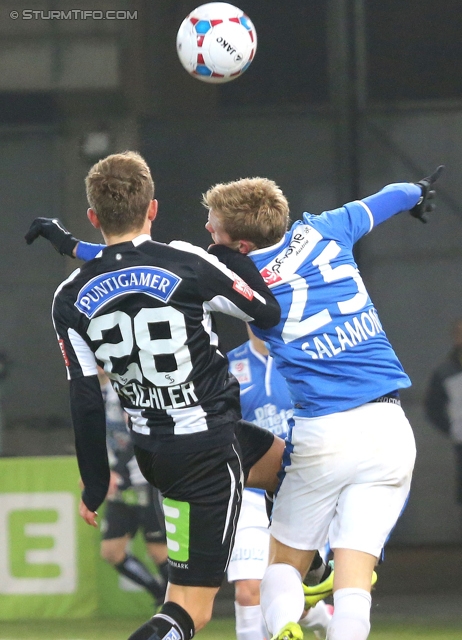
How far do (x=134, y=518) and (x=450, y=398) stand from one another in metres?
1.88

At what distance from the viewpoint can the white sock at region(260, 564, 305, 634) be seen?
132 inches

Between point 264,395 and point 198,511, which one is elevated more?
point 264,395

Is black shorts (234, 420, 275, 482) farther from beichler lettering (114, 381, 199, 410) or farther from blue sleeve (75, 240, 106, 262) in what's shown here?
blue sleeve (75, 240, 106, 262)

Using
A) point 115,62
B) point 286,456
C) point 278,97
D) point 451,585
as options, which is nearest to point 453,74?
point 278,97

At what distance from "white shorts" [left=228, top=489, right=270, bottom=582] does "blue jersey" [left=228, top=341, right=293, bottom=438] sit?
32 centimetres

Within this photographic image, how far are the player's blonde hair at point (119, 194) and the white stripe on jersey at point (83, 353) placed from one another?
0.34 meters

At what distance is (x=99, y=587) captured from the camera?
5.94 metres

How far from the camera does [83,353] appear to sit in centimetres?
332

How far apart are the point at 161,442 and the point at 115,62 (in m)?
3.48

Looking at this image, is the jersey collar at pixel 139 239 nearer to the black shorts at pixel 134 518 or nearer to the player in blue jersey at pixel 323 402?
the player in blue jersey at pixel 323 402

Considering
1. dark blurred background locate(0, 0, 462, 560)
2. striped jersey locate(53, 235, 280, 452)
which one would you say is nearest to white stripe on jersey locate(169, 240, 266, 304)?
striped jersey locate(53, 235, 280, 452)

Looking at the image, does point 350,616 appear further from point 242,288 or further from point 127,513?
point 127,513

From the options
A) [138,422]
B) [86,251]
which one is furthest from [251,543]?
[86,251]

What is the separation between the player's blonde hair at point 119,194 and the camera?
3207mm
